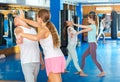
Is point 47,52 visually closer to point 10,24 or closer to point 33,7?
point 10,24

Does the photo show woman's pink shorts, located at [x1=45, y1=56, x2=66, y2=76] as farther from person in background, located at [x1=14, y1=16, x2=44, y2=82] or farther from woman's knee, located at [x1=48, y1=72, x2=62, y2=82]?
person in background, located at [x1=14, y1=16, x2=44, y2=82]

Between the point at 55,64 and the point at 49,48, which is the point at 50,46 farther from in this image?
the point at 55,64

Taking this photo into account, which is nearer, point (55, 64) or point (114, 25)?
point (55, 64)

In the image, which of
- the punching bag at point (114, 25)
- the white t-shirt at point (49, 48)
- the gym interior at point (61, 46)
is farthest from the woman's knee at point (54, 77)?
the punching bag at point (114, 25)

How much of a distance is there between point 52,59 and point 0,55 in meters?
7.27

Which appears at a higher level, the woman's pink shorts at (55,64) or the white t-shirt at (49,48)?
the white t-shirt at (49,48)

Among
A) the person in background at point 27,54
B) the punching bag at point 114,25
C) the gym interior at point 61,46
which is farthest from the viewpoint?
the punching bag at point 114,25

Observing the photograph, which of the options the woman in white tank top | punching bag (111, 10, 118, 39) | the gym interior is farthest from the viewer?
punching bag (111, 10, 118, 39)

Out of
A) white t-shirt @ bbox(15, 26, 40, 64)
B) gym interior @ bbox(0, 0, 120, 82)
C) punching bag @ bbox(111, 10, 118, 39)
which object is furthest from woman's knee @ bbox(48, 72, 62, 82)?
punching bag @ bbox(111, 10, 118, 39)

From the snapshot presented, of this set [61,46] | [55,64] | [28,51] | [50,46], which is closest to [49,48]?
[50,46]

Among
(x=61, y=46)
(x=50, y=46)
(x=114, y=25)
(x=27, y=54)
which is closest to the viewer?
(x=50, y=46)

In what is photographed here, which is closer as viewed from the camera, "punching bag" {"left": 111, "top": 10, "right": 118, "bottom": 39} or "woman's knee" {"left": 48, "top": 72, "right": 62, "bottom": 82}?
"woman's knee" {"left": 48, "top": 72, "right": 62, "bottom": 82}

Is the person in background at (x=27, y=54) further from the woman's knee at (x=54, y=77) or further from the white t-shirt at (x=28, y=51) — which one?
the woman's knee at (x=54, y=77)

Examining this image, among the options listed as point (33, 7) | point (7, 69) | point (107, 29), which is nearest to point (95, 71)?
point (7, 69)
